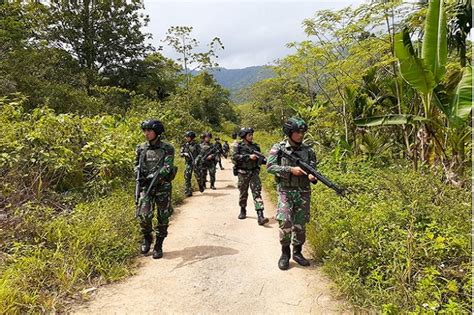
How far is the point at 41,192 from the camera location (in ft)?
18.0

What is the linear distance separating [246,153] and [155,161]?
7.18 ft

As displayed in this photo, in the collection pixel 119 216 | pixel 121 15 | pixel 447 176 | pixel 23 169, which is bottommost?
pixel 119 216

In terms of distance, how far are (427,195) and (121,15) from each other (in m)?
25.4

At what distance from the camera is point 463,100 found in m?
4.26

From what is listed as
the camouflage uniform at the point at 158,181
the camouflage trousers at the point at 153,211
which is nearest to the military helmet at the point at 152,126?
the camouflage uniform at the point at 158,181

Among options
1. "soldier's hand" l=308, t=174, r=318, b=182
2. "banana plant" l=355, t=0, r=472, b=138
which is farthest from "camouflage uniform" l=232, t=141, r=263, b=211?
"banana plant" l=355, t=0, r=472, b=138

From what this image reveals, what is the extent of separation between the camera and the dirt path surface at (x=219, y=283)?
329cm

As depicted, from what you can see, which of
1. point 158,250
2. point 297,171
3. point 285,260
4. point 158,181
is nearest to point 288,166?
point 297,171

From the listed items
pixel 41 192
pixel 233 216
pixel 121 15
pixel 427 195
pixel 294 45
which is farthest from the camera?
pixel 121 15

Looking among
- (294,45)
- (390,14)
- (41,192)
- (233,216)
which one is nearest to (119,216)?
(41,192)

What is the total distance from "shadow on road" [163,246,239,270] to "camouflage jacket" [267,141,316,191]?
54.1 inches

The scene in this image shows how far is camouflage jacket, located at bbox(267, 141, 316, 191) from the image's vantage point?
4.09m

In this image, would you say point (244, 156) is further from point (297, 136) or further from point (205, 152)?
point (205, 152)

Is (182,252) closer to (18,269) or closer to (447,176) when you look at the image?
(18,269)
